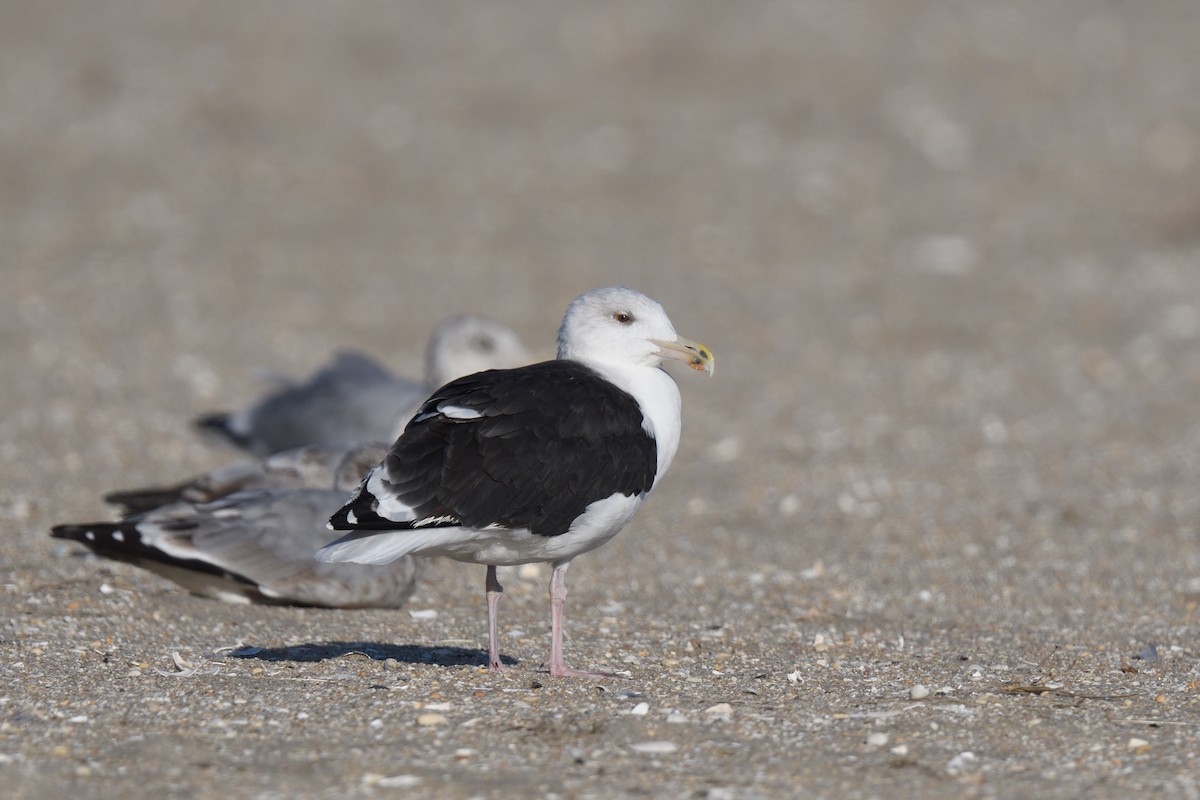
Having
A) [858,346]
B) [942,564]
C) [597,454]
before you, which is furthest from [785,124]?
[597,454]

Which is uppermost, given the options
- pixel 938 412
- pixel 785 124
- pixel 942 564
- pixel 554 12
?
pixel 554 12

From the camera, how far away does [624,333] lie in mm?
5766

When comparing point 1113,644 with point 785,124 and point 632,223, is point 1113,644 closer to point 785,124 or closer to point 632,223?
point 632,223

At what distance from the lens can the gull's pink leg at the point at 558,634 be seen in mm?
5457

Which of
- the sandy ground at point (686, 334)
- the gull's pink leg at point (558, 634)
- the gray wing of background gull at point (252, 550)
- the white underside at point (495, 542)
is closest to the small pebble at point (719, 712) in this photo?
the sandy ground at point (686, 334)

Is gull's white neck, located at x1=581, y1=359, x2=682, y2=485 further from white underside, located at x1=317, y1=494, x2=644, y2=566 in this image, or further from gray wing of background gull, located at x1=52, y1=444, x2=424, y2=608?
gray wing of background gull, located at x1=52, y1=444, x2=424, y2=608

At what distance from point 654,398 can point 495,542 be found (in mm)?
819

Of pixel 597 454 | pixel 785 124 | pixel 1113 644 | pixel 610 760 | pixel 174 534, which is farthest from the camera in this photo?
pixel 785 124

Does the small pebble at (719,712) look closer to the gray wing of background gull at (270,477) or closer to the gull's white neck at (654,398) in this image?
the gull's white neck at (654,398)

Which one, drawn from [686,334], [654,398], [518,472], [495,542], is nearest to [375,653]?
[495,542]

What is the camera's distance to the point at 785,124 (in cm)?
1720

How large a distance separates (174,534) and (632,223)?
28.1 ft

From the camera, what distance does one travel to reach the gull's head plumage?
227 inches

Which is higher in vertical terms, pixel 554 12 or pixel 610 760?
pixel 554 12
